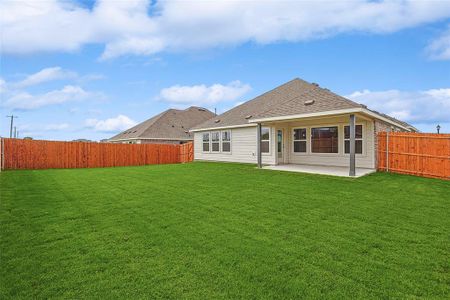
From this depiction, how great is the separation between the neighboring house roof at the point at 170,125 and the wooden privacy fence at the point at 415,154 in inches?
754

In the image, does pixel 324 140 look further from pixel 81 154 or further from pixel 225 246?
pixel 81 154

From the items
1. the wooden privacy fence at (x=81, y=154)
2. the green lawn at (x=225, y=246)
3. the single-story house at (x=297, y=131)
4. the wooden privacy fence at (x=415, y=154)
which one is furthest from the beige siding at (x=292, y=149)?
the green lawn at (x=225, y=246)

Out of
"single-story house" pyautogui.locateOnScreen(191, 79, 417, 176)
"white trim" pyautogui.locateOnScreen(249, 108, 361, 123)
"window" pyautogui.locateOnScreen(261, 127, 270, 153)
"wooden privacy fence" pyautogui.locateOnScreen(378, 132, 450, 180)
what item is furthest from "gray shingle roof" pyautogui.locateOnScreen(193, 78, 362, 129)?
"wooden privacy fence" pyautogui.locateOnScreen(378, 132, 450, 180)

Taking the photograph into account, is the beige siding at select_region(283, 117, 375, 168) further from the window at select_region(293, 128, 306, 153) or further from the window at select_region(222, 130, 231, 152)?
the window at select_region(222, 130, 231, 152)

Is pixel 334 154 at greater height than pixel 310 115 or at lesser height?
lesser

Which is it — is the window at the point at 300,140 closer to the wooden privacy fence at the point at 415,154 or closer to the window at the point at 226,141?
the wooden privacy fence at the point at 415,154

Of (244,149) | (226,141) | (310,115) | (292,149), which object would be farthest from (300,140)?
(226,141)

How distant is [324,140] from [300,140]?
148 centimetres

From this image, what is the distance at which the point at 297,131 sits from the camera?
15.3 meters

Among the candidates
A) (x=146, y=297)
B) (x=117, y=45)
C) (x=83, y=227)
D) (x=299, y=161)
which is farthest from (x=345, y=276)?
(x=117, y=45)

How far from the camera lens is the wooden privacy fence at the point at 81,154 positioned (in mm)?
15086

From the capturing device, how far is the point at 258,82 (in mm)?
21688

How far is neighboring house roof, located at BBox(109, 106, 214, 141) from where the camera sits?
85.4 ft

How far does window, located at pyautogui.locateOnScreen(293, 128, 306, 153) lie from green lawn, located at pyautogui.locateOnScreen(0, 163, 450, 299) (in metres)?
8.06
